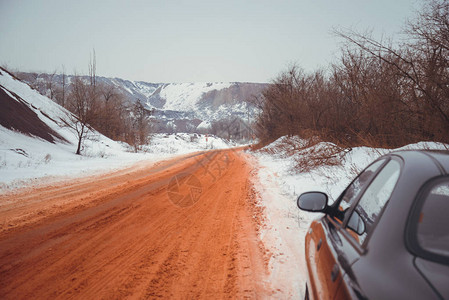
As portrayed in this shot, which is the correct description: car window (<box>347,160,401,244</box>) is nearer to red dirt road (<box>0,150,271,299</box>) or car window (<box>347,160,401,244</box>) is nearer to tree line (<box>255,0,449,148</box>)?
red dirt road (<box>0,150,271,299</box>)

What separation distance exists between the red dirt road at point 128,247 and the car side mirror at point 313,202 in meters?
1.25

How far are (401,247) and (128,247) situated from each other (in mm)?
3830

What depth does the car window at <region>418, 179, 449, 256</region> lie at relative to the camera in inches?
43.4

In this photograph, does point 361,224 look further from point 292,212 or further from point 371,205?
point 292,212

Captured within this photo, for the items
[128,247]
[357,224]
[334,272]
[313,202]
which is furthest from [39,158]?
[334,272]

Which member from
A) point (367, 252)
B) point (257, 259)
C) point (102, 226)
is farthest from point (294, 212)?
point (367, 252)

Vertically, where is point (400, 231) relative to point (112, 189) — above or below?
above

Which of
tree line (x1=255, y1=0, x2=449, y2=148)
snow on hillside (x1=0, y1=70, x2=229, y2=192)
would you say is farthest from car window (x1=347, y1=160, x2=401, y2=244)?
snow on hillside (x1=0, y1=70, x2=229, y2=192)

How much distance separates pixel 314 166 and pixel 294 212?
14.4ft

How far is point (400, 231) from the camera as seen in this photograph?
1.06 metres

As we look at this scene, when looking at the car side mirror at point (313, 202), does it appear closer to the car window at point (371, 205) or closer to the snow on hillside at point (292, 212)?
the car window at point (371, 205)

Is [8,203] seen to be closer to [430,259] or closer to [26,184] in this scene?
[26,184]

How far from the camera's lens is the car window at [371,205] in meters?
1.82

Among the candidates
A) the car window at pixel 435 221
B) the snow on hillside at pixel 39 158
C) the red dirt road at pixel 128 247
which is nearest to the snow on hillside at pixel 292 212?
the red dirt road at pixel 128 247
